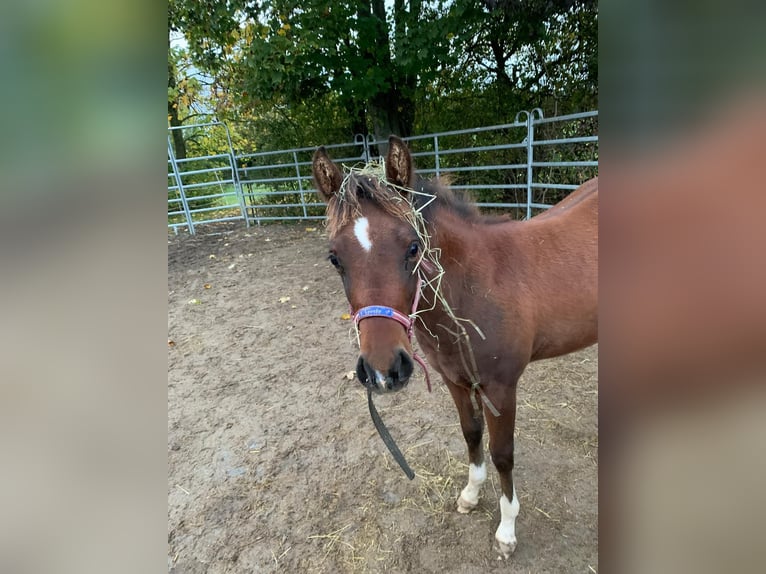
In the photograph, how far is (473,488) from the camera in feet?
7.39

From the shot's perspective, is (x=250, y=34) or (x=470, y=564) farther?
(x=250, y=34)

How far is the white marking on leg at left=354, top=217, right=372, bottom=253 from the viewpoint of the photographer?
1488 mm

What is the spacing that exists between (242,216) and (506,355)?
880 centimetres

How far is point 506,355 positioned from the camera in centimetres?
188

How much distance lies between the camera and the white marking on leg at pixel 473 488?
7.31 feet

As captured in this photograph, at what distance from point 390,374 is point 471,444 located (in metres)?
1.08

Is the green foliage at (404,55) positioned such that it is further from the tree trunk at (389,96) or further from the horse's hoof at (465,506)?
the horse's hoof at (465,506)

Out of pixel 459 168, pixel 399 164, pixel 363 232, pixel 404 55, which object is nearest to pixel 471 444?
pixel 363 232

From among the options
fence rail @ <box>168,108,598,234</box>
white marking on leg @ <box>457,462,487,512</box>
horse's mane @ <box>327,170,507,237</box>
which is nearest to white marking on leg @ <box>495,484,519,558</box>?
white marking on leg @ <box>457,462,487,512</box>

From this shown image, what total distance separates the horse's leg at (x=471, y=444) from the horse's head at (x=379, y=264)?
0.80 m

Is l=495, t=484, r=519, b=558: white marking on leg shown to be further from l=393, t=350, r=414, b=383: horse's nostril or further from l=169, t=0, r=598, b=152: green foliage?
l=169, t=0, r=598, b=152: green foliage
